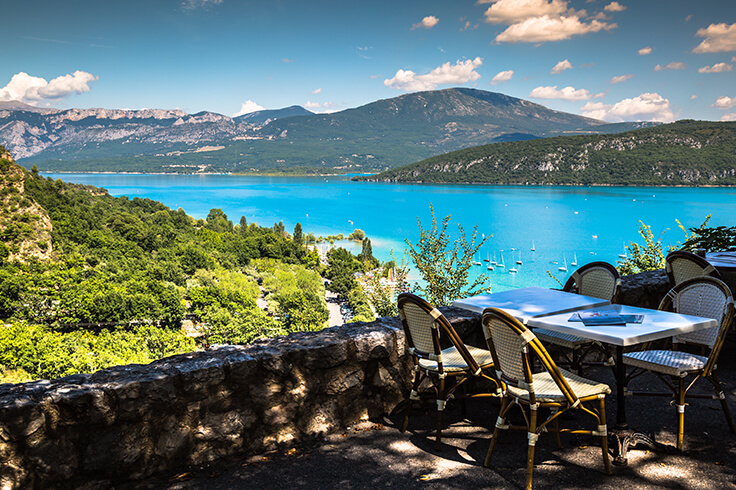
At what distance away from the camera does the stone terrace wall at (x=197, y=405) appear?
2422 millimetres

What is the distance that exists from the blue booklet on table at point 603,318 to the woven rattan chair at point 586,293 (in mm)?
559

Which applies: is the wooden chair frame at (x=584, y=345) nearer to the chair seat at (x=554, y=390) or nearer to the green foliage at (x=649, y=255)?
the chair seat at (x=554, y=390)

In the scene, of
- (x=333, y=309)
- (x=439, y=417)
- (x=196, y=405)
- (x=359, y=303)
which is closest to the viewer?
(x=196, y=405)

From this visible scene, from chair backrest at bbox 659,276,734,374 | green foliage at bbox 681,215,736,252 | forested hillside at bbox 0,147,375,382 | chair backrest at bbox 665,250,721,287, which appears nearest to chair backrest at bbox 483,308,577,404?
chair backrest at bbox 659,276,734,374

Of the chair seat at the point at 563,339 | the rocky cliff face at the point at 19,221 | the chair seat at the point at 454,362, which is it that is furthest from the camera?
the rocky cliff face at the point at 19,221

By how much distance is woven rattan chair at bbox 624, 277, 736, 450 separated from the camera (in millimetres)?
3088

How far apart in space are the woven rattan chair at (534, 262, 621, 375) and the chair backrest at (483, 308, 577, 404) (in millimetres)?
1263

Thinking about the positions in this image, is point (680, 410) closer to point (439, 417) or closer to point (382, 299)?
point (439, 417)

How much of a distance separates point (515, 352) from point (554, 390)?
0.36 m

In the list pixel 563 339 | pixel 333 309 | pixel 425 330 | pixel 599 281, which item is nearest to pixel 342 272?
pixel 333 309

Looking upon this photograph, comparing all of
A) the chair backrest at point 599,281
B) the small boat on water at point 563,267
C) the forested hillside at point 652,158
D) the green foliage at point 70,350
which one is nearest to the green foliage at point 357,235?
the small boat on water at point 563,267

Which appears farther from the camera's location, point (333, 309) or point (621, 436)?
point (333, 309)

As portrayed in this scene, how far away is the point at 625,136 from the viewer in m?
187

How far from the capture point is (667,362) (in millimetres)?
3197
